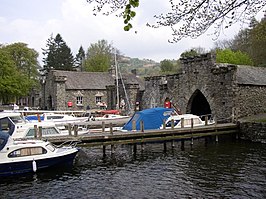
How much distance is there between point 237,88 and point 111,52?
177ft

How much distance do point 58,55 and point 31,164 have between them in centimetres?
7141

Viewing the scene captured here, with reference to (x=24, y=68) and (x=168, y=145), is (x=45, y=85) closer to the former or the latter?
(x=24, y=68)

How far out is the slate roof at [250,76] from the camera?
30.6 meters

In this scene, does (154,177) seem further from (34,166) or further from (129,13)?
(129,13)

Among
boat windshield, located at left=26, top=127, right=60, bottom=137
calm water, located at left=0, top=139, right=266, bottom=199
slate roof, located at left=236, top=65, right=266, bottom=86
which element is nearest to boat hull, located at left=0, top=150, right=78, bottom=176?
calm water, located at left=0, top=139, right=266, bottom=199

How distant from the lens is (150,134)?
→ 2298cm

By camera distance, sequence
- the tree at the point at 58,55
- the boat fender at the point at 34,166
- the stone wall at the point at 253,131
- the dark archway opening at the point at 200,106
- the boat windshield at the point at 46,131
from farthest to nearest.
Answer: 1. the tree at the point at 58,55
2. the dark archway opening at the point at 200,106
3. the stone wall at the point at 253,131
4. the boat windshield at the point at 46,131
5. the boat fender at the point at 34,166

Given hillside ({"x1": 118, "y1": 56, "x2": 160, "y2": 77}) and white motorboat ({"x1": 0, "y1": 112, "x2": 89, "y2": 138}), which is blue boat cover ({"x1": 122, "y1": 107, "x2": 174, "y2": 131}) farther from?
hillside ({"x1": 118, "y1": 56, "x2": 160, "y2": 77})

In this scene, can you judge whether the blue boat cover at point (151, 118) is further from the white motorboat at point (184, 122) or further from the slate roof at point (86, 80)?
the slate roof at point (86, 80)

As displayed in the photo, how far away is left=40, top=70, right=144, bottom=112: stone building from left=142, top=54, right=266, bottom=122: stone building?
11318mm

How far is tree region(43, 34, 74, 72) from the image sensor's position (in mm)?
85069

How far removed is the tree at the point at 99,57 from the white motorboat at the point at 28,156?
58.6 m

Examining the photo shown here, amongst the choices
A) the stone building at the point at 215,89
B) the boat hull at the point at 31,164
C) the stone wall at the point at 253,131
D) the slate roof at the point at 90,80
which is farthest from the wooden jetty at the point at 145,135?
the slate roof at the point at 90,80

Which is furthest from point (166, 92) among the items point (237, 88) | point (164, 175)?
point (164, 175)
